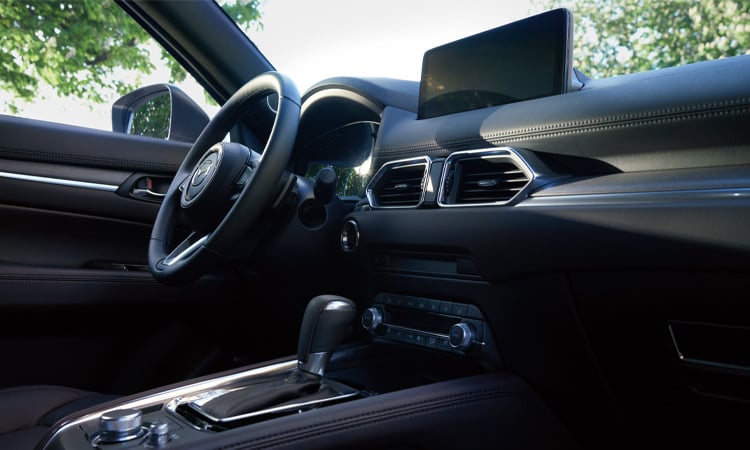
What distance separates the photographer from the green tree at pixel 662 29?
14.4 ft

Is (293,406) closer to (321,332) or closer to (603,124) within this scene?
(321,332)

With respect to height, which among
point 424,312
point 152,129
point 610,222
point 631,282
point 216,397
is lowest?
point 216,397

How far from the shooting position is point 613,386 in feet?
4.21

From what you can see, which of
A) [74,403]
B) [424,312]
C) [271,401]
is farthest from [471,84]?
[74,403]

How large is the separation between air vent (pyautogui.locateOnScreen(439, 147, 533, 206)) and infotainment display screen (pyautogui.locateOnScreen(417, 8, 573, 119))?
19 cm

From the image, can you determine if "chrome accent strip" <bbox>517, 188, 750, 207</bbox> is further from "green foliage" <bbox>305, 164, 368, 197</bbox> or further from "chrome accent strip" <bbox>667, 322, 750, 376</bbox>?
"green foliage" <bbox>305, 164, 368, 197</bbox>

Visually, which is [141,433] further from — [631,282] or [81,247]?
[81,247]

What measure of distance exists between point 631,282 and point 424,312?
0.52 m

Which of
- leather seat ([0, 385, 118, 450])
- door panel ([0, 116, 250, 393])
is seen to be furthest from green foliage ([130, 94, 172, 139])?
leather seat ([0, 385, 118, 450])

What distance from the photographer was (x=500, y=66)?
158 cm

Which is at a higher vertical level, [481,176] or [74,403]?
[481,176]

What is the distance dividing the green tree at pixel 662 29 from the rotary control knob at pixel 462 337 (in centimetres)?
292

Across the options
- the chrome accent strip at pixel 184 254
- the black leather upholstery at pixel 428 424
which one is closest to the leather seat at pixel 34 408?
the chrome accent strip at pixel 184 254

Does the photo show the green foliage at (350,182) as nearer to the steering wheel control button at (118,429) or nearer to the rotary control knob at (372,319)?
the rotary control knob at (372,319)
